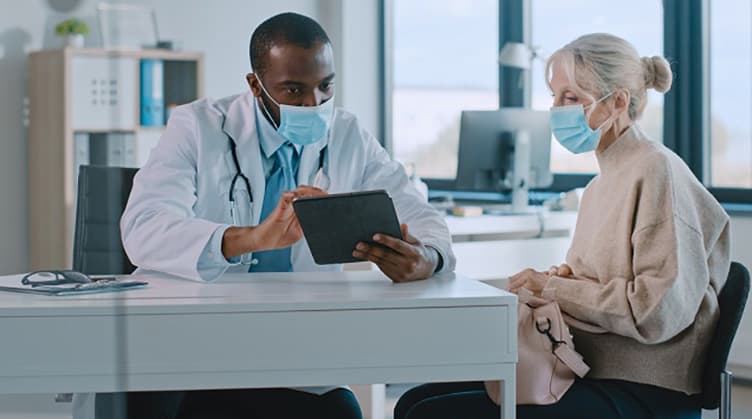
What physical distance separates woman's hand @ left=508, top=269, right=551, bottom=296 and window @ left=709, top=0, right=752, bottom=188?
2.31m

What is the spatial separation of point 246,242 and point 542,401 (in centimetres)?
52

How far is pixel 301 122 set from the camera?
1.80 m

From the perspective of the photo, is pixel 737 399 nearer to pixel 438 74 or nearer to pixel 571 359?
pixel 571 359

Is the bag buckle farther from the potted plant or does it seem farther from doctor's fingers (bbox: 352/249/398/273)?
the potted plant

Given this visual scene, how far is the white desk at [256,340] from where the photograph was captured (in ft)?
4.20

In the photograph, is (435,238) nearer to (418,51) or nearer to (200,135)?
(200,135)

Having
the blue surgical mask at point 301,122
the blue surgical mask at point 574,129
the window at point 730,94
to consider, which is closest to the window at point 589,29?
the window at point 730,94

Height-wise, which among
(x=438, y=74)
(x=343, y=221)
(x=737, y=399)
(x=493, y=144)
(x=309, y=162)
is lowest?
(x=737, y=399)

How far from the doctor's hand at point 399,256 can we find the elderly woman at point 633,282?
0.73ft

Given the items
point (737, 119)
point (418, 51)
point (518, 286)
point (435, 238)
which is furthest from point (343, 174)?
point (418, 51)

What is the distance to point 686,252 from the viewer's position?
5.08 feet

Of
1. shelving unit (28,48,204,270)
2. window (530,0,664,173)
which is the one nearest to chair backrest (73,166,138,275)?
shelving unit (28,48,204,270)

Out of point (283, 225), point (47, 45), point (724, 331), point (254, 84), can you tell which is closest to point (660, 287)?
point (724, 331)

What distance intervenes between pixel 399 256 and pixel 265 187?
Answer: 36 centimetres
